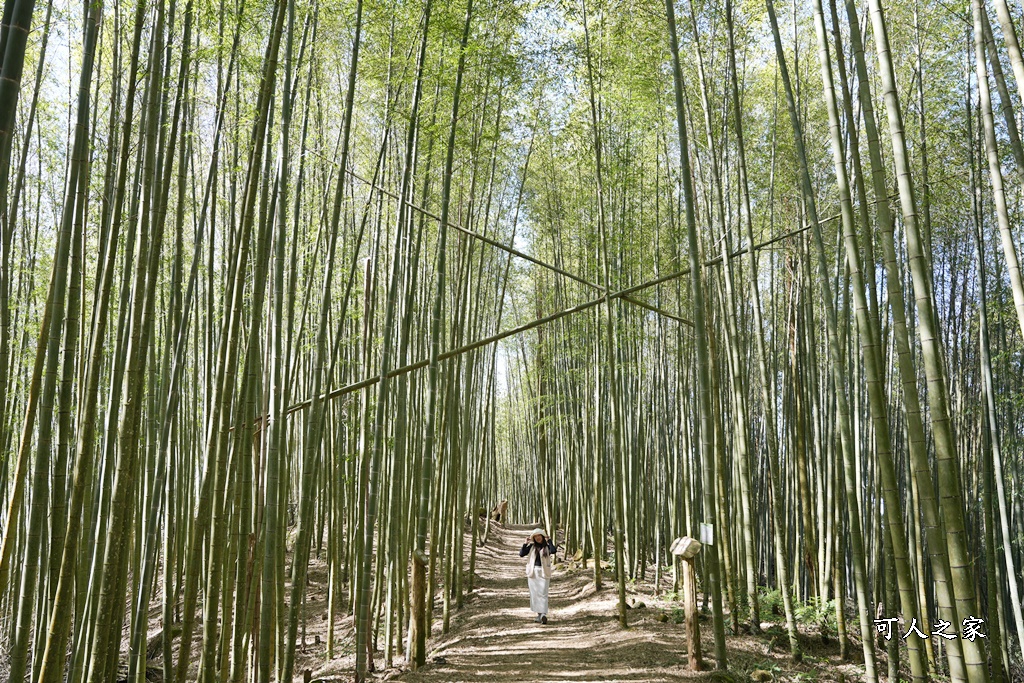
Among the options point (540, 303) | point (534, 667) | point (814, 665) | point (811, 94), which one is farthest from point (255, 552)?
point (540, 303)

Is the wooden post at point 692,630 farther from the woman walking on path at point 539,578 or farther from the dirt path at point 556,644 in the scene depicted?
the woman walking on path at point 539,578

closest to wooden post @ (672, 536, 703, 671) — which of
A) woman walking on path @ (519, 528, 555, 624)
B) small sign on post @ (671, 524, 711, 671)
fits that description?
small sign on post @ (671, 524, 711, 671)

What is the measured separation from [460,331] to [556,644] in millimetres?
2563

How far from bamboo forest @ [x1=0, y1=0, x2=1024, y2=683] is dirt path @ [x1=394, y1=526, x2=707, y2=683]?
44 millimetres

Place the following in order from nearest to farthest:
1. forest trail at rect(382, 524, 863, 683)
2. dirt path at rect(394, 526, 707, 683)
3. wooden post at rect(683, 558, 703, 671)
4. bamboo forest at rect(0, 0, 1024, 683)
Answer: bamboo forest at rect(0, 0, 1024, 683)
wooden post at rect(683, 558, 703, 671)
forest trail at rect(382, 524, 863, 683)
dirt path at rect(394, 526, 707, 683)

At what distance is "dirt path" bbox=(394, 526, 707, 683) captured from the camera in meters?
4.53

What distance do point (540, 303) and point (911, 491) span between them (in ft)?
22.3

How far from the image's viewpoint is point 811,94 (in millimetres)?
7062

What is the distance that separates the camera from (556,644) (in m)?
5.46

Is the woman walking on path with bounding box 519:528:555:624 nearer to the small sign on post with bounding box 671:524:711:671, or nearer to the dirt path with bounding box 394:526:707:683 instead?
the dirt path with bounding box 394:526:707:683

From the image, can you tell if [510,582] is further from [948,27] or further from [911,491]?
[948,27]

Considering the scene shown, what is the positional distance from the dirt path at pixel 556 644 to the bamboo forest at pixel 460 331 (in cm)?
4

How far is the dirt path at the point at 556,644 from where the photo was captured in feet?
14.9

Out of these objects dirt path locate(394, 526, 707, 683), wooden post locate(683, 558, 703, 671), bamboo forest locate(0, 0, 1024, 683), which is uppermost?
bamboo forest locate(0, 0, 1024, 683)
